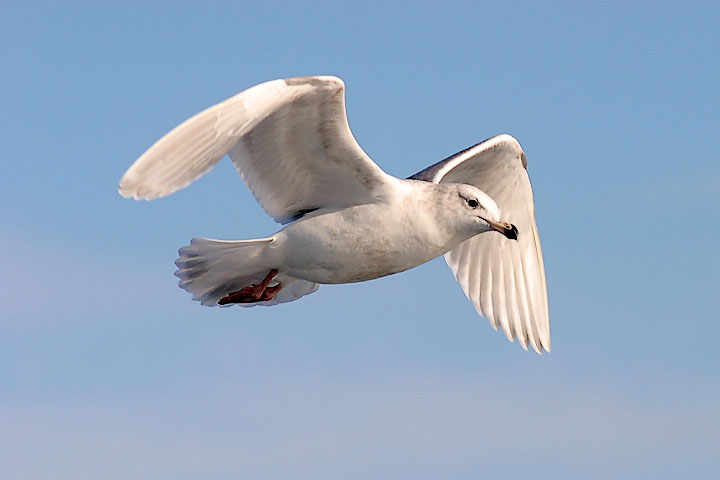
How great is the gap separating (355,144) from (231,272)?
2.00 m

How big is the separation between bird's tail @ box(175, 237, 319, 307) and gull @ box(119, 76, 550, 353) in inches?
0.5

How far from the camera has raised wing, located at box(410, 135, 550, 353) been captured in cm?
1376

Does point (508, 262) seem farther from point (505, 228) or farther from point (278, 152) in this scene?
point (278, 152)

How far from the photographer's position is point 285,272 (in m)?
11.9

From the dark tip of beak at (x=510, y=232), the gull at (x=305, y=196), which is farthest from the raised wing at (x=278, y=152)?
the dark tip of beak at (x=510, y=232)

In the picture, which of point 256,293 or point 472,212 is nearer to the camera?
point 472,212

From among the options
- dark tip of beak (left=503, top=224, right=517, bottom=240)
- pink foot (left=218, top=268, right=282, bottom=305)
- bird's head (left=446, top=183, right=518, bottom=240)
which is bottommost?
pink foot (left=218, top=268, right=282, bottom=305)

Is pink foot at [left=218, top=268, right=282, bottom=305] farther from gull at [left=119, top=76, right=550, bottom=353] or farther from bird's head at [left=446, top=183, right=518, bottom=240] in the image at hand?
bird's head at [left=446, top=183, right=518, bottom=240]

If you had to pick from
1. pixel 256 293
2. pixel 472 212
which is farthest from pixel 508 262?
pixel 256 293

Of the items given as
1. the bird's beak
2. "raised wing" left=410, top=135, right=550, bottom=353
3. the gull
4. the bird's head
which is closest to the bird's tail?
the gull

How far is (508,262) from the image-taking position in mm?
14227

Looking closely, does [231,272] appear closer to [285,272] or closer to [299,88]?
[285,272]

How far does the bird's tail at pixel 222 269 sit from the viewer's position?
1190cm

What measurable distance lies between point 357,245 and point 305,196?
74 cm
